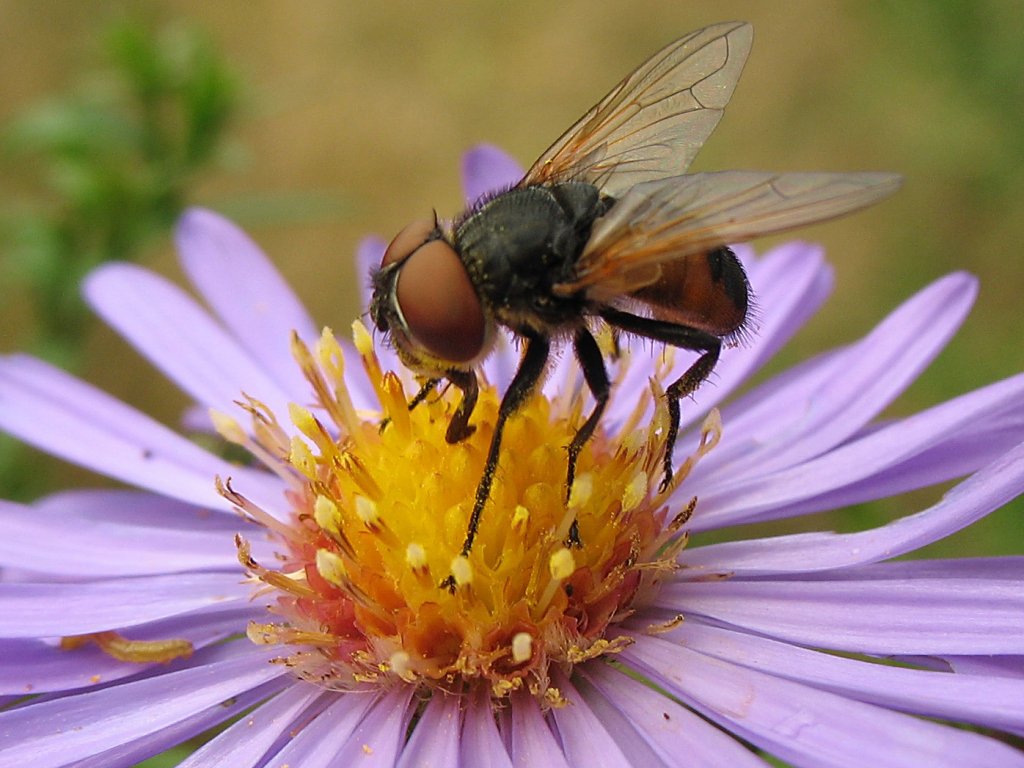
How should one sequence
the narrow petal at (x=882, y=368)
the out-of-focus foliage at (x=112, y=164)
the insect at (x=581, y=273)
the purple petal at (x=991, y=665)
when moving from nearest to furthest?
the insect at (x=581, y=273) < the purple petal at (x=991, y=665) < the narrow petal at (x=882, y=368) < the out-of-focus foliage at (x=112, y=164)

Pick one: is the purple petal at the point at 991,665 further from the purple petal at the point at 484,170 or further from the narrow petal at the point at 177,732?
the purple petal at the point at 484,170

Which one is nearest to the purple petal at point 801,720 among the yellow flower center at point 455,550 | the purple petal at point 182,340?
the yellow flower center at point 455,550

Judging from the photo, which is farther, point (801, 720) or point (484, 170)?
point (484, 170)

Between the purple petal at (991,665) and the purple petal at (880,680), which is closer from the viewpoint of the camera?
the purple petal at (880,680)

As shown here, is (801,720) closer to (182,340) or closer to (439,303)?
(439,303)

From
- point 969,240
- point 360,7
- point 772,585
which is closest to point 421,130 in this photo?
point 360,7

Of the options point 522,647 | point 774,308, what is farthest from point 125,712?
point 774,308

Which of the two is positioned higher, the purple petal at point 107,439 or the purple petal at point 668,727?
the purple petal at point 107,439

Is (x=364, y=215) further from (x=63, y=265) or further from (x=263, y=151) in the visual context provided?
(x=63, y=265)
